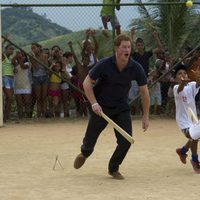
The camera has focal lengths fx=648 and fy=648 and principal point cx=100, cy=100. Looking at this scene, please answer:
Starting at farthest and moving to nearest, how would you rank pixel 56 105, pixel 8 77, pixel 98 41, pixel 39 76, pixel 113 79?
pixel 98 41, pixel 56 105, pixel 39 76, pixel 8 77, pixel 113 79

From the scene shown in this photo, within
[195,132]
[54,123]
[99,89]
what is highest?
[99,89]

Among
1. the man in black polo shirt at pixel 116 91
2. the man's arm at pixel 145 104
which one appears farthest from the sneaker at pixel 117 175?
the man's arm at pixel 145 104

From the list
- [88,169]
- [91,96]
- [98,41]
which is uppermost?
[98,41]

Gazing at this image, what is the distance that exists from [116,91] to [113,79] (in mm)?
177

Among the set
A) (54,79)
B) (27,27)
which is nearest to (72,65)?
(54,79)

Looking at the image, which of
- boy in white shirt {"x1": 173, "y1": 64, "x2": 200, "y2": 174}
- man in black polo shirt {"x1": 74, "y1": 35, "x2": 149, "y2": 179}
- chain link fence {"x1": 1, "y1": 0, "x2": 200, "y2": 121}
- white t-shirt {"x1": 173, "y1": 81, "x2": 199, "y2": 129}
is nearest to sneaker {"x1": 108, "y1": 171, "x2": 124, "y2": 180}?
man in black polo shirt {"x1": 74, "y1": 35, "x2": 149, "y2": 179}

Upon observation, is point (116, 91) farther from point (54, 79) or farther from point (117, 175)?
point (54, 79)

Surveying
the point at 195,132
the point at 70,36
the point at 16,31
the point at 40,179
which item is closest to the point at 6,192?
the point at 40,179

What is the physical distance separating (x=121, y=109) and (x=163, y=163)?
1.55 m

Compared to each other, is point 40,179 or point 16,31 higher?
point 16,31

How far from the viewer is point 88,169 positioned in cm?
864

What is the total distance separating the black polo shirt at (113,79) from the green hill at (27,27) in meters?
7.51

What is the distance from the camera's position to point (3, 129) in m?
13.5

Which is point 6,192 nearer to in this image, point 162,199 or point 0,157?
point 162,199
